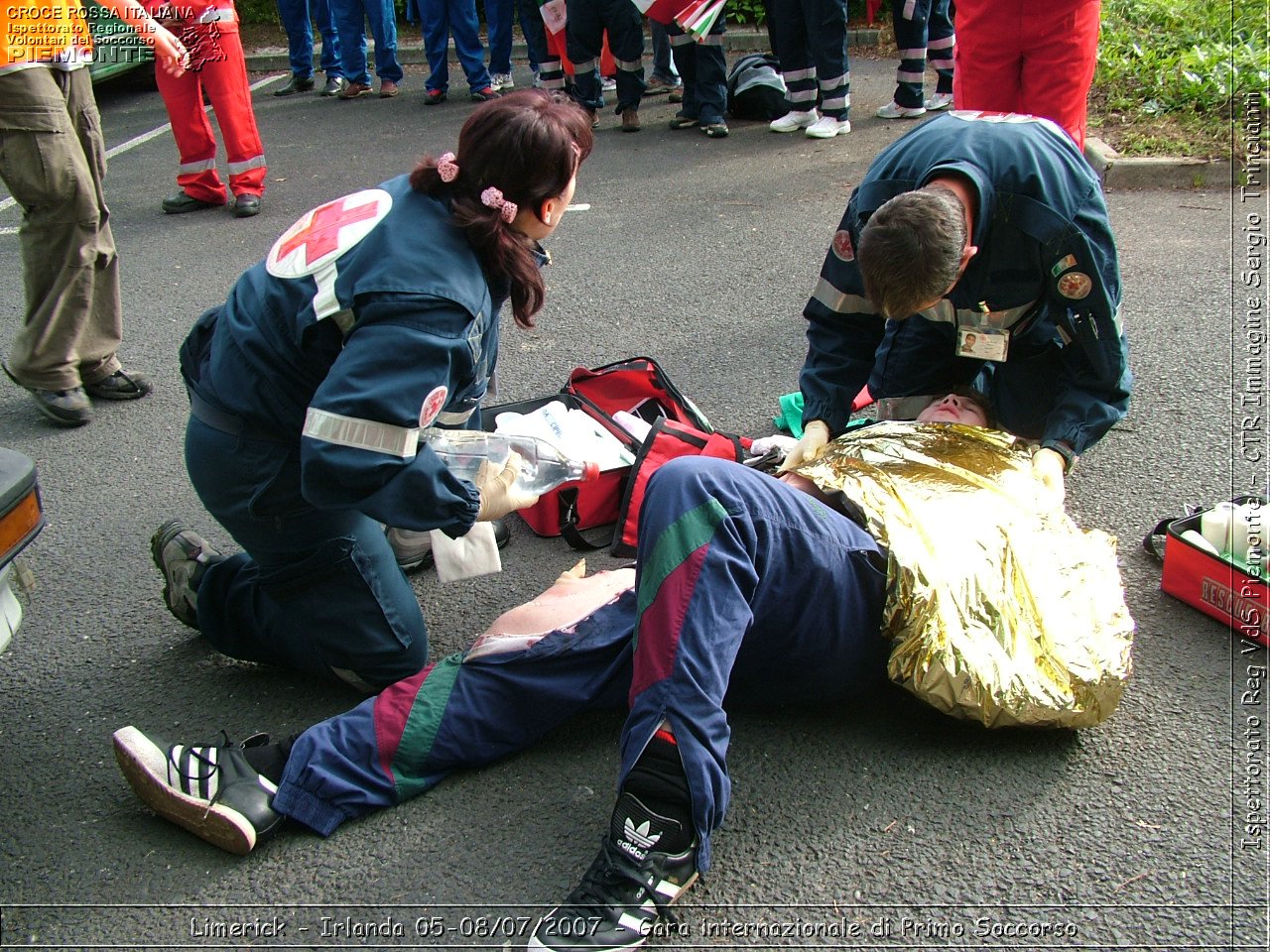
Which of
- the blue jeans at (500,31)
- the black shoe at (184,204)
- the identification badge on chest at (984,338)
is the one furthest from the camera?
the blue jeans at (500,31)

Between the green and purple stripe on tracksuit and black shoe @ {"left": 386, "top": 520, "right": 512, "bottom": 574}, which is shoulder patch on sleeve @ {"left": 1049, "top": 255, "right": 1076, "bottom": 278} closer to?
the green and purple stripe on tracksuit

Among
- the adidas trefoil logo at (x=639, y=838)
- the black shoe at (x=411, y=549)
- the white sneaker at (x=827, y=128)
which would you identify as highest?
the white sneaker at (x=827, y=128)

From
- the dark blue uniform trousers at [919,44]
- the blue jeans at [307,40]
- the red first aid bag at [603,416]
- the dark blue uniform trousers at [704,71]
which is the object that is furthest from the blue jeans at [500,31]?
the red first aid bag at [603,416]

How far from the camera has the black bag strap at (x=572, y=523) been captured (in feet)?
10.0

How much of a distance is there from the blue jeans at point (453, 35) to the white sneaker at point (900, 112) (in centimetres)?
301

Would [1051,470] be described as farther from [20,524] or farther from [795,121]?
[795,121]

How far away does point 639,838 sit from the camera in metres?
1.85

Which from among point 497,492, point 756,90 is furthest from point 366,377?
point 756,90

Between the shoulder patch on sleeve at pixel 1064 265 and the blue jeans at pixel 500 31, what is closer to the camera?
the shoulder patch on sleeve at pixel 1064 265

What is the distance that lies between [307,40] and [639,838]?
29.6ft

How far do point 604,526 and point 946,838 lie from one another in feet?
4.52

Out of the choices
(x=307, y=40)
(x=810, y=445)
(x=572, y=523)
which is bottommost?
(x=572, y=523)

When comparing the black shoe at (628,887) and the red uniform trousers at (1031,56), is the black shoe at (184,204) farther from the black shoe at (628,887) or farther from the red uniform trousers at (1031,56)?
the black shoe at (628,887)

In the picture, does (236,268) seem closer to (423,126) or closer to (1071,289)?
(423,126)
